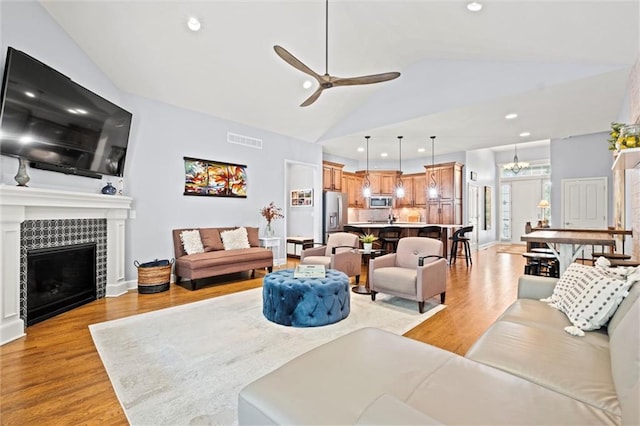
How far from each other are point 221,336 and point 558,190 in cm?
821

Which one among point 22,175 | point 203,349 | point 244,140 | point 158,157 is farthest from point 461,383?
point 244,140

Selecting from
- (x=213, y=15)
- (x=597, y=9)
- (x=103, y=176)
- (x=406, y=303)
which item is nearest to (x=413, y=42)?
(x=597, y=9)

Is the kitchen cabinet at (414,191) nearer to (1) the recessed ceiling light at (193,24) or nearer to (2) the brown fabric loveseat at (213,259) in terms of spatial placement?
(2) the brown fabric loveseat at (213,259)

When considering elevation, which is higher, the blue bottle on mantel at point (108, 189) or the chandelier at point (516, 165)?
the chandelier at point (516, 165)

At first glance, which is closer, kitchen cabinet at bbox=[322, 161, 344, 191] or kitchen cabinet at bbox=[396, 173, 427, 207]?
kitchen cabinet at bbox=[322, 161, 344, 191]

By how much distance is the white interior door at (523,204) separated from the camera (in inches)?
416

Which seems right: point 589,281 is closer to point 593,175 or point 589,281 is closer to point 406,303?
point 406,303

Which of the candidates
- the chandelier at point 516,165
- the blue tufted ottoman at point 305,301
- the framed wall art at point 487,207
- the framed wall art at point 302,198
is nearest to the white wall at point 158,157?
the framed wall art at point 302,198

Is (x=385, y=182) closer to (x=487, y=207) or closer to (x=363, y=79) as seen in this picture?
(x=487, y=207)

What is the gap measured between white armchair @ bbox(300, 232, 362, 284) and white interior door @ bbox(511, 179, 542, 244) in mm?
8385

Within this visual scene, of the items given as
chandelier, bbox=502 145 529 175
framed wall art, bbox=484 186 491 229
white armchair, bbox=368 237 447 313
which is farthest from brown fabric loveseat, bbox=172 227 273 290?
chandelier, bbox=502 145 529 175

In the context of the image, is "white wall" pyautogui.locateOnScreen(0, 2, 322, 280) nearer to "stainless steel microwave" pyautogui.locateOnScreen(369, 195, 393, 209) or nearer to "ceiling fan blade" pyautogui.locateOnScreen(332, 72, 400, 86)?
"ceiling fan blade" pyautogui.locateOnScreen(332, 72, 400, 86)

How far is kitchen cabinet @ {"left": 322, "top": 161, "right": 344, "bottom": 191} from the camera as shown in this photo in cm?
827

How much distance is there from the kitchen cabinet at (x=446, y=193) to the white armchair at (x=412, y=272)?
4.60 m
